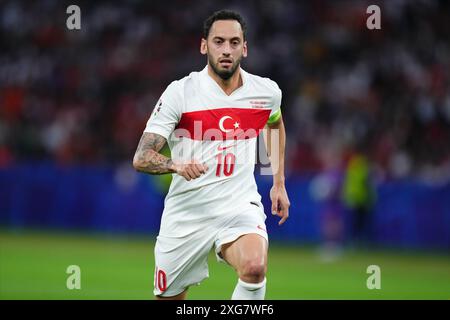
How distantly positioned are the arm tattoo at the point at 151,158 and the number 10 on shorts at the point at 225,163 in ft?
1.61

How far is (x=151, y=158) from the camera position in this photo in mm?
6492

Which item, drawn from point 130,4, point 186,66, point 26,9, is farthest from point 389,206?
point 26,9

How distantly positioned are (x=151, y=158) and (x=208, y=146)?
571 mm

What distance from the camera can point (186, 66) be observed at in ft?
71.3

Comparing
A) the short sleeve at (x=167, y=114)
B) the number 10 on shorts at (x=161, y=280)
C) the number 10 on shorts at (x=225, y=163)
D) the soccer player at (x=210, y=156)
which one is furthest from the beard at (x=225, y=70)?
the number 10 on shorts at (x=161, y=280)

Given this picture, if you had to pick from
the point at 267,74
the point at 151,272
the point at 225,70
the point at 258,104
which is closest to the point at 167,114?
the point at 225,70

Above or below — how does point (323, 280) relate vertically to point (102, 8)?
below

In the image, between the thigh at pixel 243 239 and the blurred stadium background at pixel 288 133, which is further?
the blurred stadium background at pixel 288 133

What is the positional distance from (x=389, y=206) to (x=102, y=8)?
34.3 ft

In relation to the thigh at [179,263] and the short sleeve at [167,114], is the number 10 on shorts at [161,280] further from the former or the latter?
the short sleeve at [167,114]

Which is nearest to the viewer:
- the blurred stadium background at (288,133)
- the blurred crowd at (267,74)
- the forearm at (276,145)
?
the forearm at (276,145)

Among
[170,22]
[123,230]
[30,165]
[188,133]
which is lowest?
[123,230]

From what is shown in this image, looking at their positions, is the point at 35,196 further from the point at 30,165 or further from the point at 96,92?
the point at 96,92

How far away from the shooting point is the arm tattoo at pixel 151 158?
640cm
